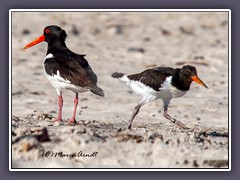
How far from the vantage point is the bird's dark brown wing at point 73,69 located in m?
8.77

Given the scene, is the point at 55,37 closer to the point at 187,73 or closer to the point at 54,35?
the point at 54,35

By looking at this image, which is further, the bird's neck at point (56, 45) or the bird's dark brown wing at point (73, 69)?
the bird's neck at point (56, 45)

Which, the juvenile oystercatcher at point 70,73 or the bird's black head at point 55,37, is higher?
the bird's black head at point 55,37

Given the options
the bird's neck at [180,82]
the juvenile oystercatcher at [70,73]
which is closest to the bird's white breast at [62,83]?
the juvenile oystercatcher at [70,73]

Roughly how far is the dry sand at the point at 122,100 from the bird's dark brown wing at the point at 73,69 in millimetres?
566

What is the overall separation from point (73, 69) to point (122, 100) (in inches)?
106

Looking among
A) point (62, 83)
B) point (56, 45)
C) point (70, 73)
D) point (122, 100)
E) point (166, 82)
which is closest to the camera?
point (166, 82)

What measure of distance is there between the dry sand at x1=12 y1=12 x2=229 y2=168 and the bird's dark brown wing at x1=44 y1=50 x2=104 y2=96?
0.57m

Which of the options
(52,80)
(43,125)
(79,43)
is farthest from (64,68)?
(79,43)

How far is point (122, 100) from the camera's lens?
11516mm

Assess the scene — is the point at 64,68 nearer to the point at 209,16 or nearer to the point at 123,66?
the point at 123,66

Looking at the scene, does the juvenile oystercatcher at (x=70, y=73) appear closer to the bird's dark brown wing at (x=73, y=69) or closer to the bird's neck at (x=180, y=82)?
the bird's dark brown wing at (x=73, y=69)

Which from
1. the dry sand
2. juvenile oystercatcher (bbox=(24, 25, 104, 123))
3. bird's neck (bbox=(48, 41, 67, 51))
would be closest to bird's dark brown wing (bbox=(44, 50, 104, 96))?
juvenile oystercatcher (bbox=(24, 25, 104, 123))

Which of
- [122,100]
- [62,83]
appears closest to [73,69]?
[62,83]
